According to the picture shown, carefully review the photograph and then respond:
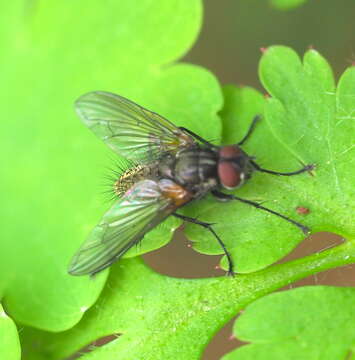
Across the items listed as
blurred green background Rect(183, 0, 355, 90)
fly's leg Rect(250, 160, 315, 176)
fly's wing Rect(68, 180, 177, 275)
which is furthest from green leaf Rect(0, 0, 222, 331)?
blurred green background Rect(183, 0, 355, 90)

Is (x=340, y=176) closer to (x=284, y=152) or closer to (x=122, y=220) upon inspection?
(x=284, y=152)

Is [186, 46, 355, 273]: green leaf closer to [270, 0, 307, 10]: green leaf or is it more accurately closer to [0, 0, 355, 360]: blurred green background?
[0, 0, 355, 360]: blurred green background

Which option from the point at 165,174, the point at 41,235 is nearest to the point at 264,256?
the point at 165,174

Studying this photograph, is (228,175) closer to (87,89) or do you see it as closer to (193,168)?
(193,168)

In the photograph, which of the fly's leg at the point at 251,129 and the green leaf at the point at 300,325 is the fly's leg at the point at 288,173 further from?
the green leaf at the point at 300,325

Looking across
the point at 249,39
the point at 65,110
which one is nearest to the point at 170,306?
the point at 65,110

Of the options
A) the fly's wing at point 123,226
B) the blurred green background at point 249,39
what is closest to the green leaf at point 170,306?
the fly's wing at point 123,226
